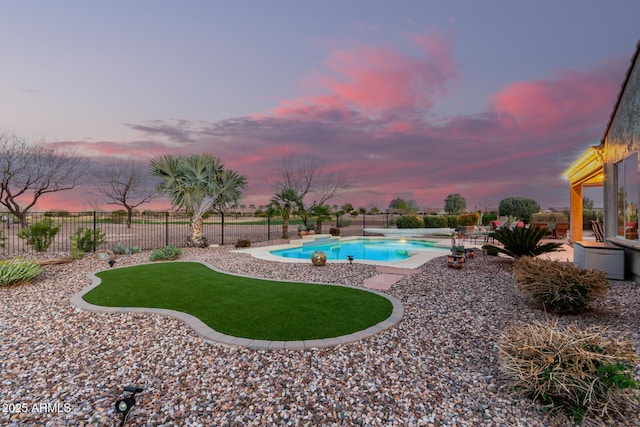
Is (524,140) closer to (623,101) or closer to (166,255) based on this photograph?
(623,101)

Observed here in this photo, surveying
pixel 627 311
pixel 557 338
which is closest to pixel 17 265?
pixel 557 338

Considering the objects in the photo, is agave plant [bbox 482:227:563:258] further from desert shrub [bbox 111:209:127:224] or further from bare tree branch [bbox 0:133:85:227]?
bare tree branch [bbox 0:133:85:227]

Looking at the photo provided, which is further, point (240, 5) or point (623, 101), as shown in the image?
point (240, 5)

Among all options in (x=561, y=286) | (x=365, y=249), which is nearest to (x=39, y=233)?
(x=365, y=249)

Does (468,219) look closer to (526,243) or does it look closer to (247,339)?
(526,243)

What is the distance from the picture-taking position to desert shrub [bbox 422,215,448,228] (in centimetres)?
2305

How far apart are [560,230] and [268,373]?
1762 cm

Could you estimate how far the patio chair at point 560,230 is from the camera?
15.2 meters

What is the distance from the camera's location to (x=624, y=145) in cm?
726

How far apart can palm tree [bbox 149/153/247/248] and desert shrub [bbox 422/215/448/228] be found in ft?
52.4

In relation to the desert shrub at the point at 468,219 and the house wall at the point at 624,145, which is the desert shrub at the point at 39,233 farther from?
the desert shrub at the point at 468,219

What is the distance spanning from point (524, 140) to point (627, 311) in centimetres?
1263

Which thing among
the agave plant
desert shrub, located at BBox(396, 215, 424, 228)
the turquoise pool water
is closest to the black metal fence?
desert shrub, located at BBox(396, 215, 424, 228)

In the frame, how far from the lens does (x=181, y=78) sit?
11703 mm
